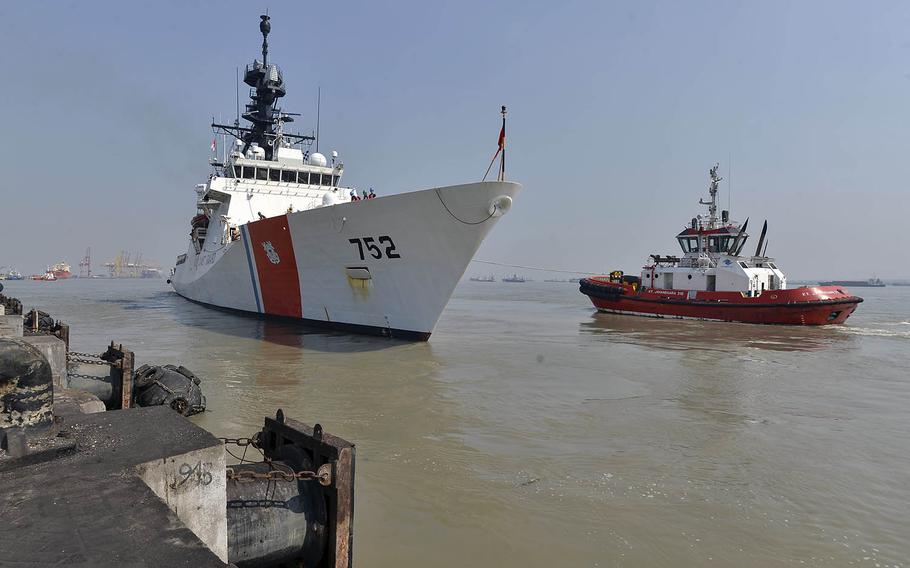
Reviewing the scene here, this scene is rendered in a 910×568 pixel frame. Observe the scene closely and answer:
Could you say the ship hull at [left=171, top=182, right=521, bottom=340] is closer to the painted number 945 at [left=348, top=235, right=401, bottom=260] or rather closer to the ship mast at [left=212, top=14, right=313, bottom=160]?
the painted number 945 at [left=348, top=235, right=401, bottom=260]

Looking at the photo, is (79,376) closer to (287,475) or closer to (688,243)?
(287,475)

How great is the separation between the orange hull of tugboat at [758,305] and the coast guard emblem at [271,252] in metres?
16.1

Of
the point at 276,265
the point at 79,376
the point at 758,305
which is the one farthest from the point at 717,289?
the point at 79,376

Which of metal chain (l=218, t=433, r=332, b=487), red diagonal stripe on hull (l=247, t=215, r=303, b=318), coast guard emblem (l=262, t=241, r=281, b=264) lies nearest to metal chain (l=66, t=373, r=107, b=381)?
metal chain (l=218, t=433, r=332, b=487)

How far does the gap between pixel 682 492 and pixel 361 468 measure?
8.85ft

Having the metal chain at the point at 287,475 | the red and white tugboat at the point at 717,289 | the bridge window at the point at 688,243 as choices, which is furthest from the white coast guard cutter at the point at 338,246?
the bridge window at the point at 688,243

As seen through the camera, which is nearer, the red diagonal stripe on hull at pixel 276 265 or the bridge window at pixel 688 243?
the red diagonal stripe on hull at pixel 276 265

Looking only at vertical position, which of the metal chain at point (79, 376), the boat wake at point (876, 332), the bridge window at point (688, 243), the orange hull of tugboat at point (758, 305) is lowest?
the metal chain at point (79, 376)

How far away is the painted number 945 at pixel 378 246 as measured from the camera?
446 inches

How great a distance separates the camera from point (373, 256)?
461 inches

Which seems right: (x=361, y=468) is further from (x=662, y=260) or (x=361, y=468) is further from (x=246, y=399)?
(x=662, y=260)

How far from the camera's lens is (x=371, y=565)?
3.07m

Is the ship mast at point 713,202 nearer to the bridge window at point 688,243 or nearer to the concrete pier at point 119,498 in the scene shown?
the bridge window at point 688,243

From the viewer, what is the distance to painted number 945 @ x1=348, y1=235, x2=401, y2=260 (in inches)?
446
